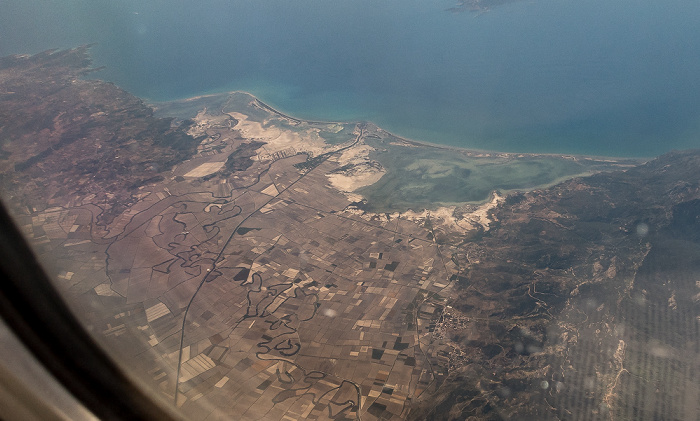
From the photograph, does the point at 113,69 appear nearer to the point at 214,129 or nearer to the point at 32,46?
the point at 32,46

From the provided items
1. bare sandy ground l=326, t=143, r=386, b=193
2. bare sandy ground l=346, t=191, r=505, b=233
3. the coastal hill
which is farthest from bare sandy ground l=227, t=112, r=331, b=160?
bare sandy ground l=346, t=191, r=505, b=233

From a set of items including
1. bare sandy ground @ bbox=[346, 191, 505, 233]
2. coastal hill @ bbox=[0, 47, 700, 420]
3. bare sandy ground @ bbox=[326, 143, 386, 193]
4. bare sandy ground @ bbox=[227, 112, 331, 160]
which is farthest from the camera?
bare sandy ground @ bbox=[227, 112, 331, 160]

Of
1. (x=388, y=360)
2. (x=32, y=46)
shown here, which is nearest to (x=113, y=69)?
(x=32, y=46)

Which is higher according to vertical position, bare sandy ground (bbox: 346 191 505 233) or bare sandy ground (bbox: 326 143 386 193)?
bare sandy ground (bbox: 346 191 505 233)

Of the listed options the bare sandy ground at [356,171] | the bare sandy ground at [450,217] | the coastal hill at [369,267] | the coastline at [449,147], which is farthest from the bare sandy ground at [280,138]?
the bare sandy ground at [450,217]

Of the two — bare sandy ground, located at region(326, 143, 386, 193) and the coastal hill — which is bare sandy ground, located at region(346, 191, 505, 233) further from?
bare sandy ground, located at region(326, 143, 386, 193)

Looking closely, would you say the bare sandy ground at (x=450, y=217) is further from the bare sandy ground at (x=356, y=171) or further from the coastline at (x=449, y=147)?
the coastline at (x=449, y=147)

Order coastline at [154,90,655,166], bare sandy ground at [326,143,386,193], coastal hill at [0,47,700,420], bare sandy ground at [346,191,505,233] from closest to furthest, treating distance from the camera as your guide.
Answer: coastal hill at [0,47,700,420], bare sandy ground at [346,191,505,233], bare sandy ground at [326,143,386,193], coastline at [154,90,655,166]

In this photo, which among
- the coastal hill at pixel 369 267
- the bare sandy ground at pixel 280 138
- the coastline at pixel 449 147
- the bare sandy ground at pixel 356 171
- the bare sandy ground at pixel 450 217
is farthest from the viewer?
the bare sandy ground at pixel 280 138
